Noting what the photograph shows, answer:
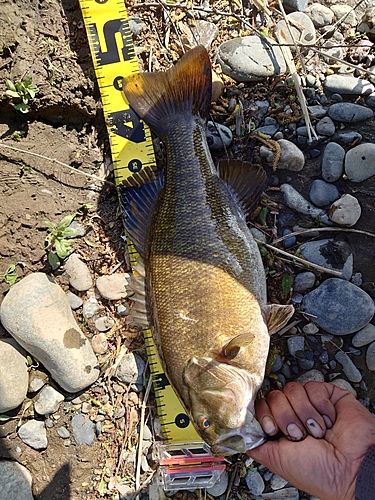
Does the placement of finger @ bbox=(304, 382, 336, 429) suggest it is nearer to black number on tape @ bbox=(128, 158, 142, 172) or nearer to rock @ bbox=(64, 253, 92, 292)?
rock @ bbox=(64, 253, 92, 292)

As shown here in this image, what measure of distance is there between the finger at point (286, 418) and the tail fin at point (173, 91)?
2072 mm

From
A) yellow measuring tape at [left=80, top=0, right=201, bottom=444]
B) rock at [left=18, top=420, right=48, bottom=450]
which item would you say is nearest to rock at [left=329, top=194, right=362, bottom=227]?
yellow measuring tape at [left=80, top=0, right=201, bottom=444]

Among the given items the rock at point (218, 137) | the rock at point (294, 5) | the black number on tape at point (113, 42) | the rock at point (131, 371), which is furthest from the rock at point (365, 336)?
the black number on tape at point (113, 42)

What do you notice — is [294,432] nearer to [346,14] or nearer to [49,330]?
[49,330]

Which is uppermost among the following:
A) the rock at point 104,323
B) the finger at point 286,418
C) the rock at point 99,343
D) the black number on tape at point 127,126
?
the black number on tape at point 127,126

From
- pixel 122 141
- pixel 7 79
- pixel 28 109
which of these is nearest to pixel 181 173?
pixel 122 141

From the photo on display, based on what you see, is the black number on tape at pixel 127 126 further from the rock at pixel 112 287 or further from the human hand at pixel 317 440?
the human hand at pixel 317 440

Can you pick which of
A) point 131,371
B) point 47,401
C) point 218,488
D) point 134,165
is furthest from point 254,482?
point 134,165

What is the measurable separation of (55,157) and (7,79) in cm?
69

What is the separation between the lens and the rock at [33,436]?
10.9ft

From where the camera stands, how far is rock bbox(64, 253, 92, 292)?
3443 mm

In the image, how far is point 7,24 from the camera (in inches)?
130

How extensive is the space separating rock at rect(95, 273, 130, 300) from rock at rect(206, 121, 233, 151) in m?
1.29

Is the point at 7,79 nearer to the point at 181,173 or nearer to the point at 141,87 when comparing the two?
the point at 141,87
